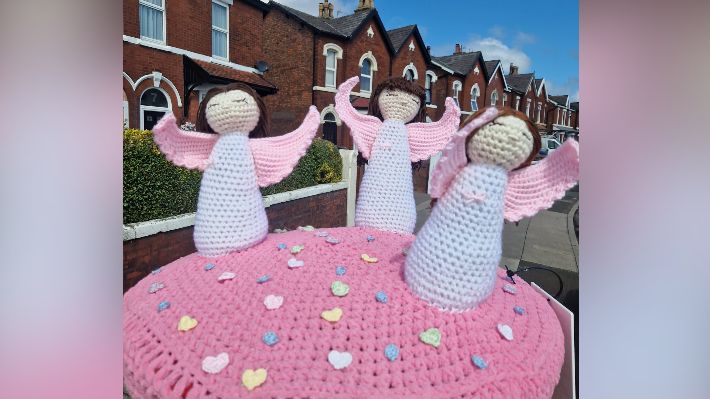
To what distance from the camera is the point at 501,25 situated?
69 cm

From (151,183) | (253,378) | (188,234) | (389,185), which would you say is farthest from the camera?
(151,183)

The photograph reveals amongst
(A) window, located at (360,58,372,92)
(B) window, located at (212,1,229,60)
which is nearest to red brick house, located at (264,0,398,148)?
(A) window, located at (360,58,372,92)

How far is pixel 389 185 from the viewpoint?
93cm

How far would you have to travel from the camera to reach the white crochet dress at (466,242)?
1.83 ft

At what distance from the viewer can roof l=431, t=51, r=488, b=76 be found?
745mm

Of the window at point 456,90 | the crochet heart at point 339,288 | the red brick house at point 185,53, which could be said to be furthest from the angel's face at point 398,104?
the crochet heart at point 339,288

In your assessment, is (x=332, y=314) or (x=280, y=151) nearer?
(x=332, y=314)

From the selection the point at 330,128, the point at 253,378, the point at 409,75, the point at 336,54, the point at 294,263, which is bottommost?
the point at 253,378

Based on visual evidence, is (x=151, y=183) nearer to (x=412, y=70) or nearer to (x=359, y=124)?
(x=359, y=124)

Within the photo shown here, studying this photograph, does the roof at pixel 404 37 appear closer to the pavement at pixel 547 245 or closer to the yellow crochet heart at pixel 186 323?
the pavement at pixel 547 245

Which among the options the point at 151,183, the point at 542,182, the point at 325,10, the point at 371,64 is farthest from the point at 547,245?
the point at 151,183

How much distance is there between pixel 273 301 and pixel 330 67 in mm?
760

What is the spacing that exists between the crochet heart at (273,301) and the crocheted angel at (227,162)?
8.1 inches
